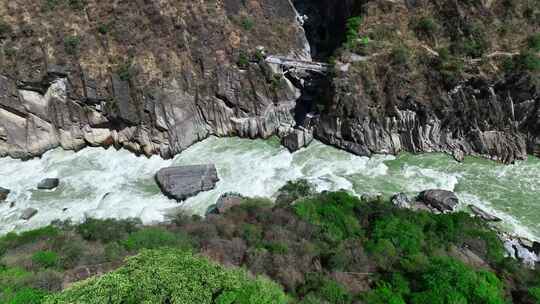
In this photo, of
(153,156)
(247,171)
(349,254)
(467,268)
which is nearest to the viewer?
(467,268)

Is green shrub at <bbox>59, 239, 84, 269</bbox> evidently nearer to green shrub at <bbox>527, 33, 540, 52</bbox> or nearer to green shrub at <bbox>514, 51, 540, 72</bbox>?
green shrub at <bbox>514, 51, 540, 72</bbox>

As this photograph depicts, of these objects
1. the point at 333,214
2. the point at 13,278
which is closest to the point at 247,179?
the point at 333,214

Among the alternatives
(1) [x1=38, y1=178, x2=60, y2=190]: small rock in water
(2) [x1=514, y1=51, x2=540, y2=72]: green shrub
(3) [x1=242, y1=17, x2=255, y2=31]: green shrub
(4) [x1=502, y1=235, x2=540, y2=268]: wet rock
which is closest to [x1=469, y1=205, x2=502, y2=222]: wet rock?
(4) [x1=502, y1=235, x2=540, y2=268]: wet rock

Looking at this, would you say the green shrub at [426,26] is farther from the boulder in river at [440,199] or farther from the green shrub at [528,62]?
the boulder in river at [440,199]

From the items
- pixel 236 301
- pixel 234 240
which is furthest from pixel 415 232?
Answer: pixel 236 301

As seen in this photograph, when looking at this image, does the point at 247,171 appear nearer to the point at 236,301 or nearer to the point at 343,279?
the point at 343,279
